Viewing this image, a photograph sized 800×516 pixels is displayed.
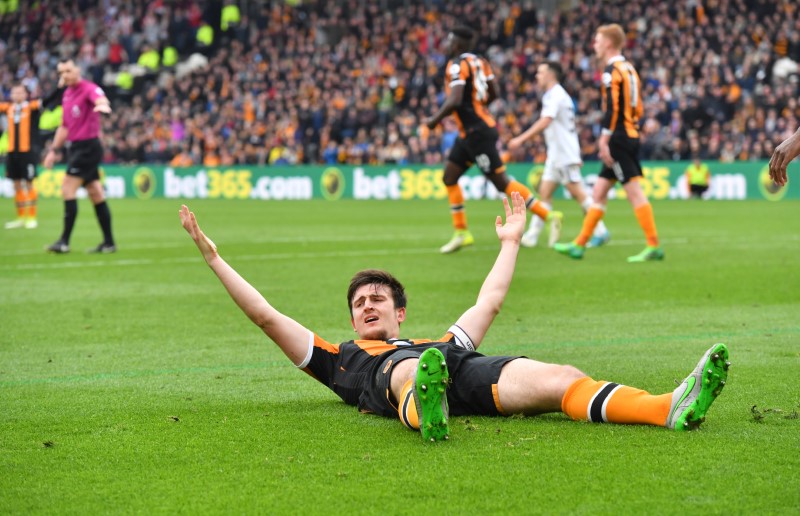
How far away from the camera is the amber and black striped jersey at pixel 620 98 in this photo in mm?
13062

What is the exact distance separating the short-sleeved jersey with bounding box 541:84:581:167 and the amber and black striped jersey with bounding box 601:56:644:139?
98.2 inches

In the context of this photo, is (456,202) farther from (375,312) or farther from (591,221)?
(375,312)

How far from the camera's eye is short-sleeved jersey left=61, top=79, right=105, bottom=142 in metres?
15.6

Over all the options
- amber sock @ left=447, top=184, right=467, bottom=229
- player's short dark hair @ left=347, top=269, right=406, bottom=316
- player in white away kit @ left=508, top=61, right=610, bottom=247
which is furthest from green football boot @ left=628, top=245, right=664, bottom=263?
player's short dark hair @ left=347, top=269, right=406, bottom=316

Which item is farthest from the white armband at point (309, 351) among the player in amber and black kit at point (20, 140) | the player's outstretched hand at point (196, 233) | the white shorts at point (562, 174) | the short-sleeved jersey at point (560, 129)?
the player in amber and black kit at point (20, 140)

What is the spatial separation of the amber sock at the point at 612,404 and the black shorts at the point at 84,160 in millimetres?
11587

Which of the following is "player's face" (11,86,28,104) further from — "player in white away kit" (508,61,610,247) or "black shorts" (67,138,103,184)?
"player in white away kit" (508,61,610,247)

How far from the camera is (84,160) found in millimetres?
15375

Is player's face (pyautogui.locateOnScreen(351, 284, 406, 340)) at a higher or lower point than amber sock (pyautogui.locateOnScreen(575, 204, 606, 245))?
higher

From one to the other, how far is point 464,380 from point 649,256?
8.68 m

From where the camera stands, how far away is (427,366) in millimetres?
4297

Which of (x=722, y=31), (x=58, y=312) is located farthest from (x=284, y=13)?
(x=58, y=312)

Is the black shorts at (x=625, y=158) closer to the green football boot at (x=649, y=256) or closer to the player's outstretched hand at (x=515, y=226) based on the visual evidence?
the green football boot at (x=649, y=256)

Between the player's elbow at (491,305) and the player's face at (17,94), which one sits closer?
the player's elbow at (491,305)
